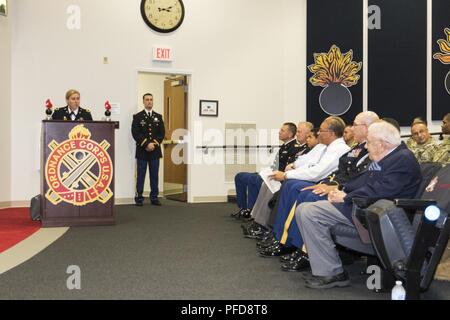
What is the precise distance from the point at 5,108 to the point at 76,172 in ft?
7.73

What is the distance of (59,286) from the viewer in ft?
10.2

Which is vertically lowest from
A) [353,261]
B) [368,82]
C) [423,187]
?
[353,261]

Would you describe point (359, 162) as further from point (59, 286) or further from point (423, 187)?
point (59, 286)

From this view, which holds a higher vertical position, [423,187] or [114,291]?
[423,187]

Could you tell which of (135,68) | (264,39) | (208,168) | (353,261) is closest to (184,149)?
(208,168)

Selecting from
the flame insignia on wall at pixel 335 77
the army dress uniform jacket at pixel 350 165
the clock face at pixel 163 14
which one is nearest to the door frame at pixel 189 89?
the clock face at pixel 163 14

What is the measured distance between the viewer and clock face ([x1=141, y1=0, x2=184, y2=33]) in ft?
25.4

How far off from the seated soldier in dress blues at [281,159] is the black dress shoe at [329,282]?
211cm

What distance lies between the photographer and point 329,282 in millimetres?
3121

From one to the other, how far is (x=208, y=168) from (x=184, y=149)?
0.48 metres
